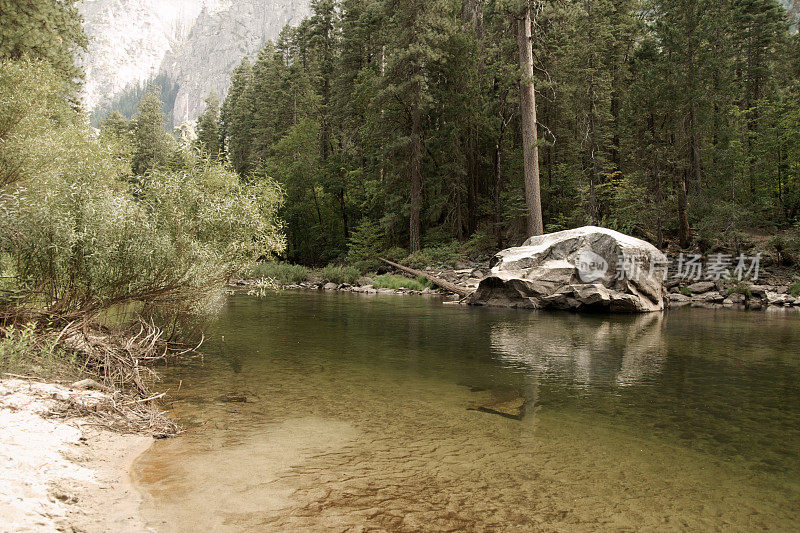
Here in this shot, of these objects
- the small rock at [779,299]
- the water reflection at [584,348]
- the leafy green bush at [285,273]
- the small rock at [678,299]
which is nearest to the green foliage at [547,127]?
the small rock at [779,299]

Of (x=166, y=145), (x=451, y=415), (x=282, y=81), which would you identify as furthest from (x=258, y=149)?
(x=451, y=415)

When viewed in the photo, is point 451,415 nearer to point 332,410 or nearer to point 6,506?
point 332,410

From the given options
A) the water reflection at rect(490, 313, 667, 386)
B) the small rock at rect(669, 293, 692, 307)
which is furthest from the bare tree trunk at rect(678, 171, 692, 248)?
the water reflection at rect(490, 313, 667, 386)

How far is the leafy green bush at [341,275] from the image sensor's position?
1190 inches

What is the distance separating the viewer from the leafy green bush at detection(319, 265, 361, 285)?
30.2m

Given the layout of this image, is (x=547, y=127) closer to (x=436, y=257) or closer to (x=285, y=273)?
(x=436, y=257)

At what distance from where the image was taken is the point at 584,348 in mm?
10258

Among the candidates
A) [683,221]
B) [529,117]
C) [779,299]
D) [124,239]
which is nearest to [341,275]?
[529,117]

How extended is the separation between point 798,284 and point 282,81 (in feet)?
132

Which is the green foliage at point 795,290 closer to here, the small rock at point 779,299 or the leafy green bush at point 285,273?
the small rock at point 779,299

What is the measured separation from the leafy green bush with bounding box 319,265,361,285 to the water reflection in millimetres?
16593

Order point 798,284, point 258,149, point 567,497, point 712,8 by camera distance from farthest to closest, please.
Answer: point 258,149 → point 712,8 → point 798,284 → point 567,497

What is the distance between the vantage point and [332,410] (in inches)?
239

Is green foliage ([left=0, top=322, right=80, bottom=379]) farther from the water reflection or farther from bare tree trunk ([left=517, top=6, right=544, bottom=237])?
bare tree trunk ([left=517, top=6, right=544, bottom=237])
